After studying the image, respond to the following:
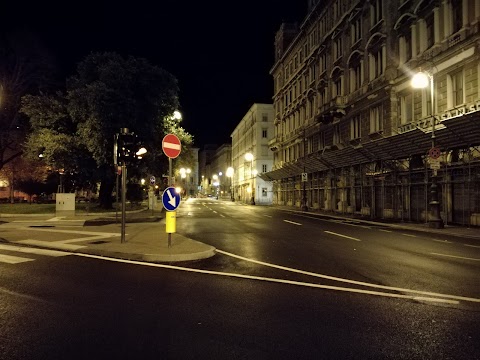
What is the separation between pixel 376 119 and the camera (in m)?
31.6

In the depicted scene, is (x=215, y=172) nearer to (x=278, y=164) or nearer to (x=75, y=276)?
(x=278, y=164)

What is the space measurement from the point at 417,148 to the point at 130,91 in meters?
19.0

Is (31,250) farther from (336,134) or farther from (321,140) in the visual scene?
(321,140)

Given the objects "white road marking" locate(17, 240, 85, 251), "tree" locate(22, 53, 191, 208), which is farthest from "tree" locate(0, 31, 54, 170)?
"white road marking" locate(17, 240, 85, 251)

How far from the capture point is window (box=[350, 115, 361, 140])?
3484cm

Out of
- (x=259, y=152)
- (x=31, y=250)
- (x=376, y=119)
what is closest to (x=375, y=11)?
(x=376, y=119)

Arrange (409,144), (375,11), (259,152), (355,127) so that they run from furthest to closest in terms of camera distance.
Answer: (259,152) → (355,127) → (375,11) → (409,144)

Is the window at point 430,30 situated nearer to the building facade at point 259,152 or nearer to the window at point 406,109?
the window at point 406,109

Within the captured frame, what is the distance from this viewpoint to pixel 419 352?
4336 millimetres

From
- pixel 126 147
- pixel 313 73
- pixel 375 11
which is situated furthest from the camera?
pixel 313 73

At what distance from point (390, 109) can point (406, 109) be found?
130cm

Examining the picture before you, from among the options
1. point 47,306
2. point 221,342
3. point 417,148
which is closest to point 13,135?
point 417,148

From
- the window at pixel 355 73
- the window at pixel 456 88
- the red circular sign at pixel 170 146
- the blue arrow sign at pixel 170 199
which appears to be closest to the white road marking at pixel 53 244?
the blue arrow sign at pixel 170 199

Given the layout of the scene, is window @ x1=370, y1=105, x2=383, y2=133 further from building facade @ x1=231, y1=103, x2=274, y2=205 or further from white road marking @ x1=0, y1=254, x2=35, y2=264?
building facade @ x1=231, y1=103, x2=274, y2=205
